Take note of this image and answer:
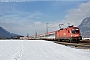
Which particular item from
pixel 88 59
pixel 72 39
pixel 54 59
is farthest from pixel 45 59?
pixel 72 39

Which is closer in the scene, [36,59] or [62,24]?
[36,59]

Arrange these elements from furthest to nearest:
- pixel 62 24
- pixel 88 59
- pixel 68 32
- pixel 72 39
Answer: pixel 62 24
pixel 68 32
pixel 72 39
pixel 88 59

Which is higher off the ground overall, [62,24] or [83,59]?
[62,24]

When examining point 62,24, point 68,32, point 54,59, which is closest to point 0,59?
point 54,59

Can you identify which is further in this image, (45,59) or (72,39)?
(72,39)

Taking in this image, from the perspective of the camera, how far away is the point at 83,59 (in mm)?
10109

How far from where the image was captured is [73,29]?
120 feet

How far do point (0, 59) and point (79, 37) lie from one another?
2644 centimetres

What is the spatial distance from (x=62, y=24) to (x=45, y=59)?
5489 centimetres

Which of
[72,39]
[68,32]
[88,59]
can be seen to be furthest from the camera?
[68,32]

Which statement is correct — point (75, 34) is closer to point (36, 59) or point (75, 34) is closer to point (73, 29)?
point (73, 29)

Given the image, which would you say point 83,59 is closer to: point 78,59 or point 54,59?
point 78,59

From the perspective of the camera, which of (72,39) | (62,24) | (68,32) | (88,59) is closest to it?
(88,59)

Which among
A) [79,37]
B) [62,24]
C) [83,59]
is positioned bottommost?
[83,59]
